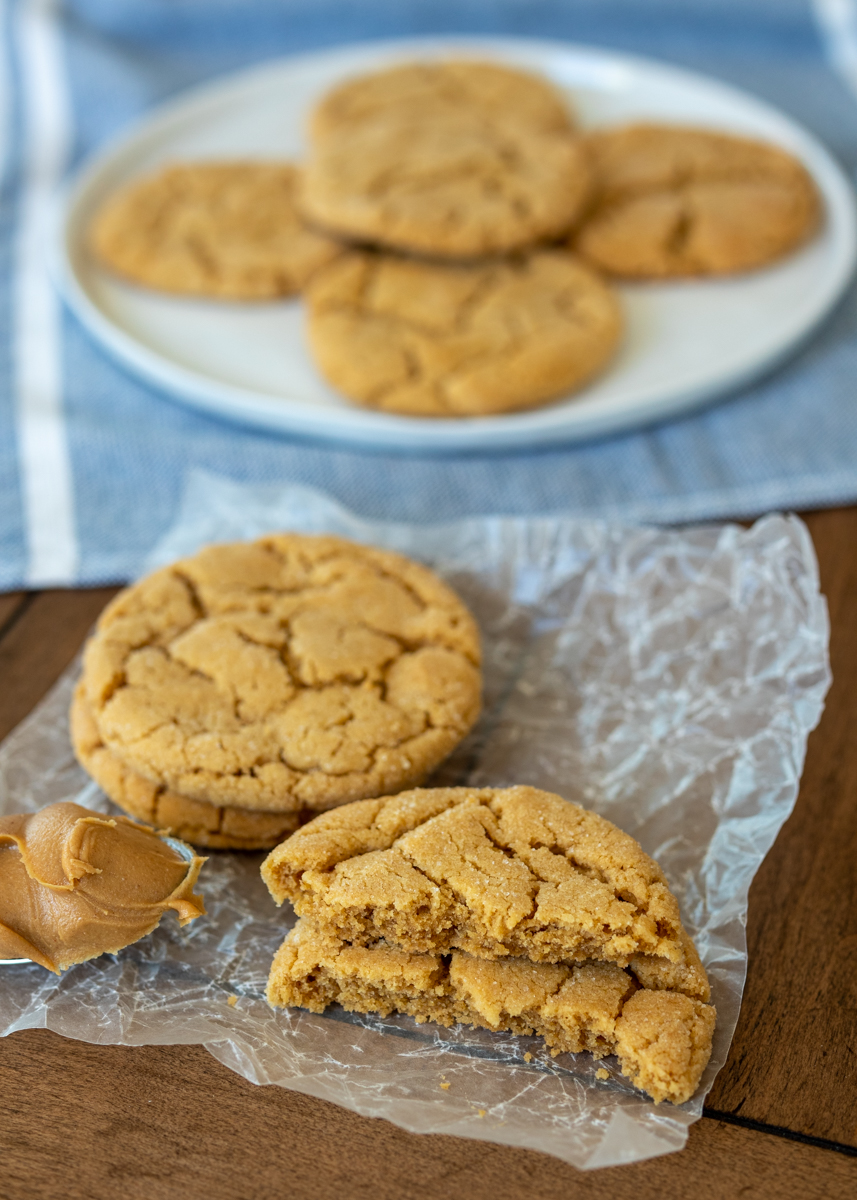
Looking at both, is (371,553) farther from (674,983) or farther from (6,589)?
(674,983)

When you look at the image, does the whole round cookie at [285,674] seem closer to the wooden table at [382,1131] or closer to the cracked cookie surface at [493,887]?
the cracked cookie surface at [493,887]

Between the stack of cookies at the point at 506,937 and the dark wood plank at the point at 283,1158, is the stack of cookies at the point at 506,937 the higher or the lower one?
the higher one

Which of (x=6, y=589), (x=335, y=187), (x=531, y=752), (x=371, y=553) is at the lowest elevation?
(x=6, y=589)

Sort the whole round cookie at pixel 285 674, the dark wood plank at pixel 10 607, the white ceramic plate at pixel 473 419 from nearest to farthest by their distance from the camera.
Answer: the whole round cookie at pixel 285 674, the dark wood plank at pixel 10 607, the white ceramic plate at pixel 473 419

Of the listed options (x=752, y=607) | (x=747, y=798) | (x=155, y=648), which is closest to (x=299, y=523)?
(x=155, y=648)

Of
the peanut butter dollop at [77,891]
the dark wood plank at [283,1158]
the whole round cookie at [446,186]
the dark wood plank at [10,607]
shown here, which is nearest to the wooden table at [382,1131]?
the dark wood plank at [283,1158]

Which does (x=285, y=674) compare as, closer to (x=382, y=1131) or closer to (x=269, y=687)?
(x=269, y=687)

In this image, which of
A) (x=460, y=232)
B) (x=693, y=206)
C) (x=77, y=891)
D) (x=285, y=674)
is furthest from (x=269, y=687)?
(x=693, y=206)

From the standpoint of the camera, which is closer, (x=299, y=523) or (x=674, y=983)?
(x=674, y=983)
